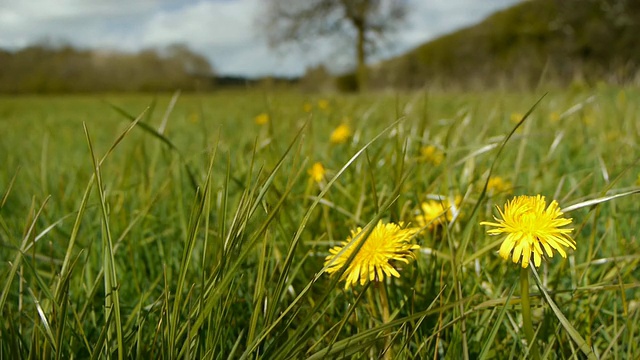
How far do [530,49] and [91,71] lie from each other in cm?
1736

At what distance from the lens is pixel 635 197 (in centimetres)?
107

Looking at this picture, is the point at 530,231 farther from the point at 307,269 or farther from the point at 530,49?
the point at 530,49

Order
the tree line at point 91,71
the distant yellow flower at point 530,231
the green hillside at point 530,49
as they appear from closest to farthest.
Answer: the distant yellow flower at point 530,231 < the green hillside at point 530,49 < the tree line at point 91,71

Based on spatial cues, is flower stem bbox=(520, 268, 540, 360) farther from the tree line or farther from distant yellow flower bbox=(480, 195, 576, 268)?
the tree line

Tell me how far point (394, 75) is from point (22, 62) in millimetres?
15939

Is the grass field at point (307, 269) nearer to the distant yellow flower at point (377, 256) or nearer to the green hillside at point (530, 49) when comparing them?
the distant yellow flower at point (377, 256)

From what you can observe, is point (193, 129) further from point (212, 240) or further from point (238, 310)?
point (238, 310)

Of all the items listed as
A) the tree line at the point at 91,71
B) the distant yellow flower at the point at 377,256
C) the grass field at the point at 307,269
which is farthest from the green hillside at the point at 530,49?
the tree line at the point at 91,71

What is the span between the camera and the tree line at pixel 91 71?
22.0 metres

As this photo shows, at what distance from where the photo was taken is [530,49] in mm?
14539

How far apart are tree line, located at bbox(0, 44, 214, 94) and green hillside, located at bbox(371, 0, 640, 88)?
893 cm

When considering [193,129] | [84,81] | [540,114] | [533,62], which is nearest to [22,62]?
[84,81]

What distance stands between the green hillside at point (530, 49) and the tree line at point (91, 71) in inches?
352

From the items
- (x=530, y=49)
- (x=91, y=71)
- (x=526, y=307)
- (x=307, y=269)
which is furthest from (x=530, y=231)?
(x=91, y=71)
